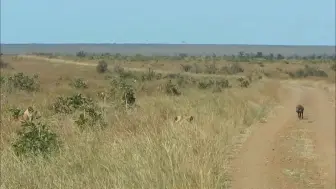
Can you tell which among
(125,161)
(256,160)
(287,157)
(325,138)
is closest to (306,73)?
(325,138)

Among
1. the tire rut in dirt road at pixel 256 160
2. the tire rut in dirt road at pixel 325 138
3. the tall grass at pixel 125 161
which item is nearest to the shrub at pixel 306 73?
the tire rut in dirt road at pixel 325 138

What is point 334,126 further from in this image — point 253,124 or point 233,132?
point 233,132

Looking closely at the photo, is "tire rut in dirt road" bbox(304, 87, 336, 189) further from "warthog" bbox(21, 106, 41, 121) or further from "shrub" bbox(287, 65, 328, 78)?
"shrub" bbox(287, 65, 328, 78)

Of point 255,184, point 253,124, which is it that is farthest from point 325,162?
point 253,124

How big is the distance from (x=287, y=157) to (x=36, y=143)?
5.48 meters

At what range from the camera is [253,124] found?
19.6 meters

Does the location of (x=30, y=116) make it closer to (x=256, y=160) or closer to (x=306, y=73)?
(x=256, y=160)

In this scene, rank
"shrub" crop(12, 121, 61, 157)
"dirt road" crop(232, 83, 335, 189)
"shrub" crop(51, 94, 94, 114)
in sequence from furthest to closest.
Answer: "shrub" crop(51, 94, 94, 114) < "dirt road" crop(232, 83, 335, 189) < "shrub" crop(12, 121, 61, 157)

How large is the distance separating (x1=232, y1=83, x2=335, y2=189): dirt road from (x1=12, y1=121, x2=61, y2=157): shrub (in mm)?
3139

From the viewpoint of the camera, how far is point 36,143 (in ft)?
34.9

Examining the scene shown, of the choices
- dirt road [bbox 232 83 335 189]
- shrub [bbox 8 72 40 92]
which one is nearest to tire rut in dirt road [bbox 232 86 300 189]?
dirt road [bbox 232 83 335 189]

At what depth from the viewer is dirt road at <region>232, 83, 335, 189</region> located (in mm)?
10414

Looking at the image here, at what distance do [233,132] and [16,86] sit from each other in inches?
665

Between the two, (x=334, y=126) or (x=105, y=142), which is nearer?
(x=105, y=142)
